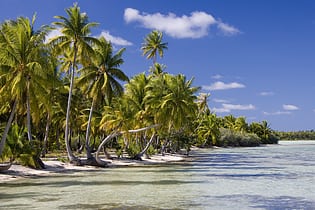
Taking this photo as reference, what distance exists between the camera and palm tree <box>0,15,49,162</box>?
78.2 ft

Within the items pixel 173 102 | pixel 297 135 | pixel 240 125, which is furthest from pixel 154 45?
pixel 297 135

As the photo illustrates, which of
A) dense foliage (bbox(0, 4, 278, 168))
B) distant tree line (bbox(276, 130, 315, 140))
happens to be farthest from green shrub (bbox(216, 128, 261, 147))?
distant tree line (bbox(276, 130, 315, 140))

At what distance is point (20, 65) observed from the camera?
79.7ft

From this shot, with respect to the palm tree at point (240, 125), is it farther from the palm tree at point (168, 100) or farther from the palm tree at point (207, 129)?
the palm tree at point (168, 100)

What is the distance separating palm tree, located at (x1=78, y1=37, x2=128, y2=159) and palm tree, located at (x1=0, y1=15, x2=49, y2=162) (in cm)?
887

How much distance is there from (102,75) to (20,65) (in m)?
11.2

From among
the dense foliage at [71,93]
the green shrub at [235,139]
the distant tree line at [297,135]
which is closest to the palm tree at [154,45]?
the dense foliage at [71,93]

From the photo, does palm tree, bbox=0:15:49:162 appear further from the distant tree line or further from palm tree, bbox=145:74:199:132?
the distant tree line

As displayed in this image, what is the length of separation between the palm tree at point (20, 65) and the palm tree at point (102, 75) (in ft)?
29.1

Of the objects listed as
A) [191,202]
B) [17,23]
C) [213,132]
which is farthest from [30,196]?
[213,132]

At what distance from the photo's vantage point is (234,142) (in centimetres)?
10919

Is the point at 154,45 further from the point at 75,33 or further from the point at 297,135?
the point at 297,135

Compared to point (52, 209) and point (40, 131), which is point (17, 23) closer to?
point (52, 209)

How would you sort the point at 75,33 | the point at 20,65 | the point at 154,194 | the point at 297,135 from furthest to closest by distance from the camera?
1. the point at 297,135
2. the point at 75,33
3. the point at 20,65
4. the point at 154,194
